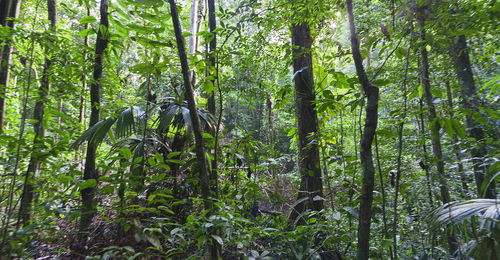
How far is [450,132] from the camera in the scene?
1229 millimetres

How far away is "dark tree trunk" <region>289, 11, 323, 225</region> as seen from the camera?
2.52 metres

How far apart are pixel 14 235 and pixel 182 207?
1.36 m

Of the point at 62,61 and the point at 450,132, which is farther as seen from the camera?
the point at 62,61

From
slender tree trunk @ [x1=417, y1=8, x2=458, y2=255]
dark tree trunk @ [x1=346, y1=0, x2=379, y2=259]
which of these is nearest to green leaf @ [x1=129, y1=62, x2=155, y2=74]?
dark tree trunk @ [x1=346, y1=0, x2=379, y2=259]

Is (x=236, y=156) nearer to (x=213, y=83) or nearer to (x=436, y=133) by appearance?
(x=213, y=83)

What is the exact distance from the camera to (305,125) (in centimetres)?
295

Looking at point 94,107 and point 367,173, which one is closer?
point 367,173

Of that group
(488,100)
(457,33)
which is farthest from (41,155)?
(488,100)

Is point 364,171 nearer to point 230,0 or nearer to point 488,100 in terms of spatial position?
point 488,100

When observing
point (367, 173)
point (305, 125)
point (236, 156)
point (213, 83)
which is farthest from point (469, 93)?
point (213, 83)

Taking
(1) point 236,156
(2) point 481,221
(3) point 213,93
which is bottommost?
(2) point 481,221

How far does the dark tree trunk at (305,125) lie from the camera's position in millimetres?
2520

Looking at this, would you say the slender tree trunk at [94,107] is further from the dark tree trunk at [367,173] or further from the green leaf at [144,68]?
the dark tree trunk at [367,173]

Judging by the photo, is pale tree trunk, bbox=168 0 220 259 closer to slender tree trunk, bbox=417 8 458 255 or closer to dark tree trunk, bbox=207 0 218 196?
dark tree trunk, bbox=207 0 218 196
